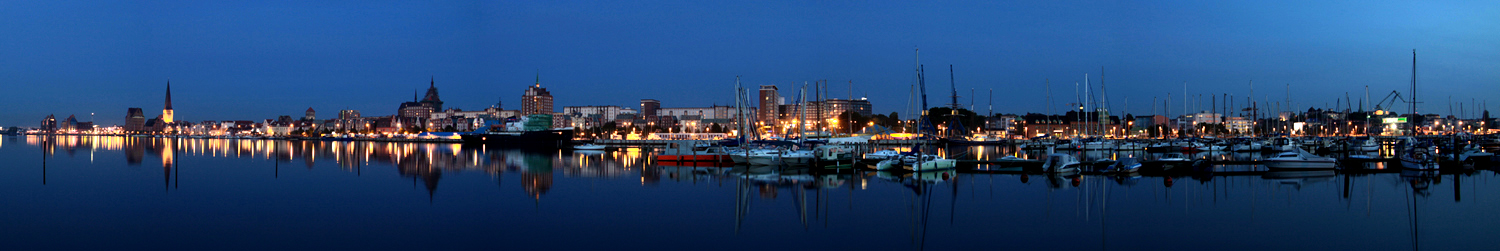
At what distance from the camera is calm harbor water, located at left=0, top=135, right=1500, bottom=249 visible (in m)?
17.3

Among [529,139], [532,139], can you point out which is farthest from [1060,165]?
[529,139]

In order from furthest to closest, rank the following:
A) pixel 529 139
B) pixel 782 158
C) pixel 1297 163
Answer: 1. pixel 529 139
2. pixel 782 158
3. pixel 1297 163

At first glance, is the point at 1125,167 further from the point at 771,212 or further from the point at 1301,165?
the point at 771,212

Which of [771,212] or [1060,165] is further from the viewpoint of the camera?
[1060,165]

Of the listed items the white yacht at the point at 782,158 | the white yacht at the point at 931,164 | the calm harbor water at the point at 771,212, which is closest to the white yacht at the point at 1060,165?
the calm harbor water at the point at 771,212

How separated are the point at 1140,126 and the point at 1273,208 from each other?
175 m

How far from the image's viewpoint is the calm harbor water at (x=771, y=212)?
17.3m

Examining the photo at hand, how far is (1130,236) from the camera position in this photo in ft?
58.0

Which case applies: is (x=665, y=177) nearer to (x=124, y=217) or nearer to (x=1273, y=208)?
(x=124, y=217)

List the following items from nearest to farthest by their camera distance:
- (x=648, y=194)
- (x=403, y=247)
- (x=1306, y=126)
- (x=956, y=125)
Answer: (x=403, y=247) < (x=648, y=194) < (x=956, y=125) < (x=1306, y=126)

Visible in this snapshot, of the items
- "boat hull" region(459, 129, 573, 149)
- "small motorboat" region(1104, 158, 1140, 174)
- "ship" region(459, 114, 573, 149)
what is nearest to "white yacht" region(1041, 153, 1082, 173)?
"small motorboat" region(1104, 158, 1140, 174)

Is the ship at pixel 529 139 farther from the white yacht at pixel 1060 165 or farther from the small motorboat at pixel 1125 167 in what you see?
the small motorboat at pixel 1125 167

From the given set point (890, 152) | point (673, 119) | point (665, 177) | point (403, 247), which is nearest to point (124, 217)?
point (403, 247)

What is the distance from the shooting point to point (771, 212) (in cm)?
2191
